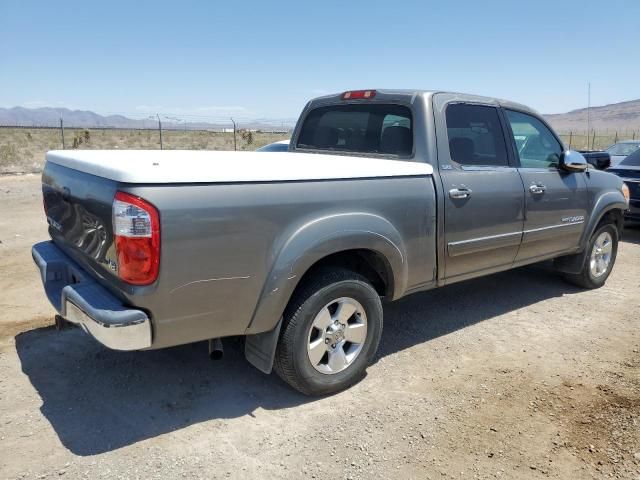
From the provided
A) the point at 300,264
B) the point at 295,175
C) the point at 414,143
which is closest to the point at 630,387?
the point at 414,143

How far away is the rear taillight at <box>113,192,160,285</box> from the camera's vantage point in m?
2.51

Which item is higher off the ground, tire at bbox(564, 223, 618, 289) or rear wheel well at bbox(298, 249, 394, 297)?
rear wheel well at bbox(298, 249, 394, 297)

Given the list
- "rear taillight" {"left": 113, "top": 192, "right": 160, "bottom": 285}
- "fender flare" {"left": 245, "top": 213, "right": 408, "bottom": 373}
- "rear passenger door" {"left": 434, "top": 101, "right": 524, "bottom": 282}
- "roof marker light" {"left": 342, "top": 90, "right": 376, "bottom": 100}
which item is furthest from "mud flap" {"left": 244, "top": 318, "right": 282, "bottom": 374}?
"roof marker light" {"left": 342, "top": 90, "right": 376, "bottom": 100}

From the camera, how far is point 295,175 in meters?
3.01

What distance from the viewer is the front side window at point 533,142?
475 centimetres

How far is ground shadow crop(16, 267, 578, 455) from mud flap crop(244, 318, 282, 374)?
0.34 m

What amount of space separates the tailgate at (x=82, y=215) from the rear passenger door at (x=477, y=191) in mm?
2302

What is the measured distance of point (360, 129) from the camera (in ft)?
14.7

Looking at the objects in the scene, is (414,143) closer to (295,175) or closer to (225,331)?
(295,175)

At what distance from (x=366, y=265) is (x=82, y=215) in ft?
6.07

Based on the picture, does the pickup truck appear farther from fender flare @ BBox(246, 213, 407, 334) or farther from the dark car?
the dark car

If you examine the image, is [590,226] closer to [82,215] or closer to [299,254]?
[299,254]

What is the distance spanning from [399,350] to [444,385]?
605mm

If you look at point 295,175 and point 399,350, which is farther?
point 399,350
